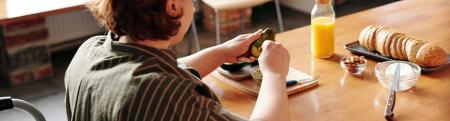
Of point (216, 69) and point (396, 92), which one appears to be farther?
point (216, 69)

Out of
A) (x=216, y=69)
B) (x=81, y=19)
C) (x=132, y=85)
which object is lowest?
(x=81, y=19)

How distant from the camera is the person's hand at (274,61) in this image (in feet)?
4.49

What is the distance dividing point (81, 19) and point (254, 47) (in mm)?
2410

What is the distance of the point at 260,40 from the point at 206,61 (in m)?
0.15

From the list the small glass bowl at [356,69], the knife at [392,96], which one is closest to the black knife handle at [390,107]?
the knife at [392,96]

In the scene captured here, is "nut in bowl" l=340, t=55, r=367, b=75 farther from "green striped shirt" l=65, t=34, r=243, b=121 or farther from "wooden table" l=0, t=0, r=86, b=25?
"wooden table" l=0, t=0, r=86, b=25

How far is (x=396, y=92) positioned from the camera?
1508mm

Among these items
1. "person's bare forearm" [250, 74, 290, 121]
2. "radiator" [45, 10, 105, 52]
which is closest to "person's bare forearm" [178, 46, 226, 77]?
"person's bare forearm" [250, 74, 290, 121]

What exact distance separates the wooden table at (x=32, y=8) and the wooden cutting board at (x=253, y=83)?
1237 mm

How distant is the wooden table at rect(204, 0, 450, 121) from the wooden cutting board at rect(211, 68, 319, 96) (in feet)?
0.04

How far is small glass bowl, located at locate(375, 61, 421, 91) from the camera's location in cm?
152

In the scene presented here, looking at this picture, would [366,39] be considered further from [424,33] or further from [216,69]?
[216,69]

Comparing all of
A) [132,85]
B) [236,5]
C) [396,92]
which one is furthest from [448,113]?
[236,5]

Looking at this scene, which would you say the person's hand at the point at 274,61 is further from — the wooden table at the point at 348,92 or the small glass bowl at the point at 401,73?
the small glass bowl at the point at 401,73
